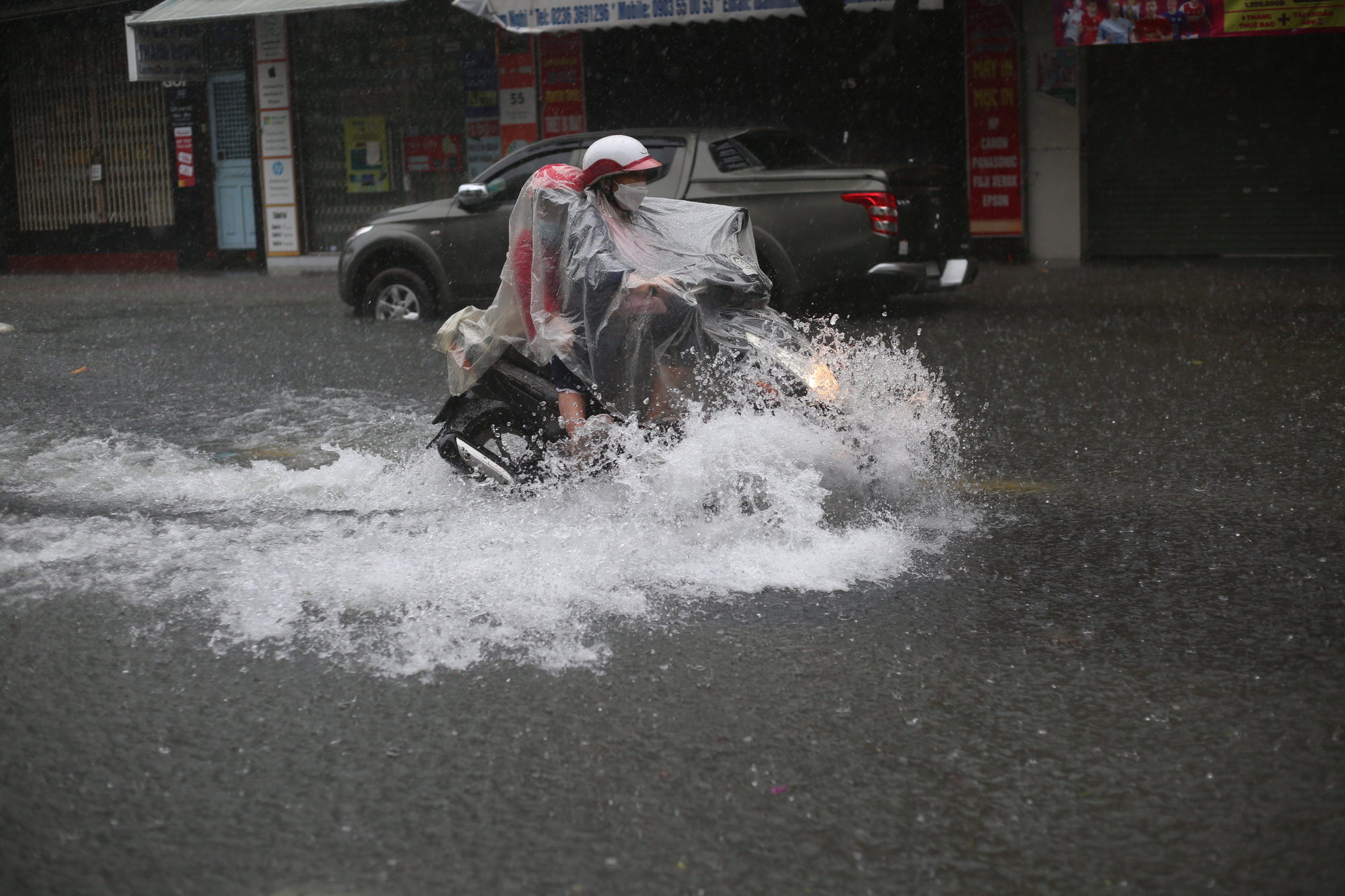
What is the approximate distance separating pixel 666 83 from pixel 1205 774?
15681 millimetres

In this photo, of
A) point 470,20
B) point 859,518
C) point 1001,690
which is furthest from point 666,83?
point 1001,690

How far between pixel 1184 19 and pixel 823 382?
11380 millimetres

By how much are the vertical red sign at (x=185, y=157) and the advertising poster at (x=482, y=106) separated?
4.86 metres

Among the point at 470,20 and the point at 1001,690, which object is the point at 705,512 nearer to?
the point at 1001,690

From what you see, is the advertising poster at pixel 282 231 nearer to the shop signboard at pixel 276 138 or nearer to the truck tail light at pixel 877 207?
the shop signboard at pixel 276 138

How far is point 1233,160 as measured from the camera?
15.5 meters

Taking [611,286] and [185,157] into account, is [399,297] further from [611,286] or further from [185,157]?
[185,157]

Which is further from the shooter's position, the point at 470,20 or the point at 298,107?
the point at 298,107

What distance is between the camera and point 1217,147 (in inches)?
613

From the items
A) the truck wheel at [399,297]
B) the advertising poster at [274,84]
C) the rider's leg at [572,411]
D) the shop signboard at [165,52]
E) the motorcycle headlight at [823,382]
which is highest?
the shop signboard at [165,52]

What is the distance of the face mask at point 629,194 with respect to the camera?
4.85 metres

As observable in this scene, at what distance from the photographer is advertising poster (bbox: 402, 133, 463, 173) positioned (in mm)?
18469

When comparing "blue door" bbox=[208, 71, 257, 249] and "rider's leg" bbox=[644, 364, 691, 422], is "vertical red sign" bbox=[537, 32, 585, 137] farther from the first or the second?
"rider's leg" bbox=[644, 364, 691, 422]

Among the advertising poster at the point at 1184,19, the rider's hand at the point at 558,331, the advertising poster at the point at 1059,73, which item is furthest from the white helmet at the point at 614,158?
the advertising poster at the point at 1059,73
